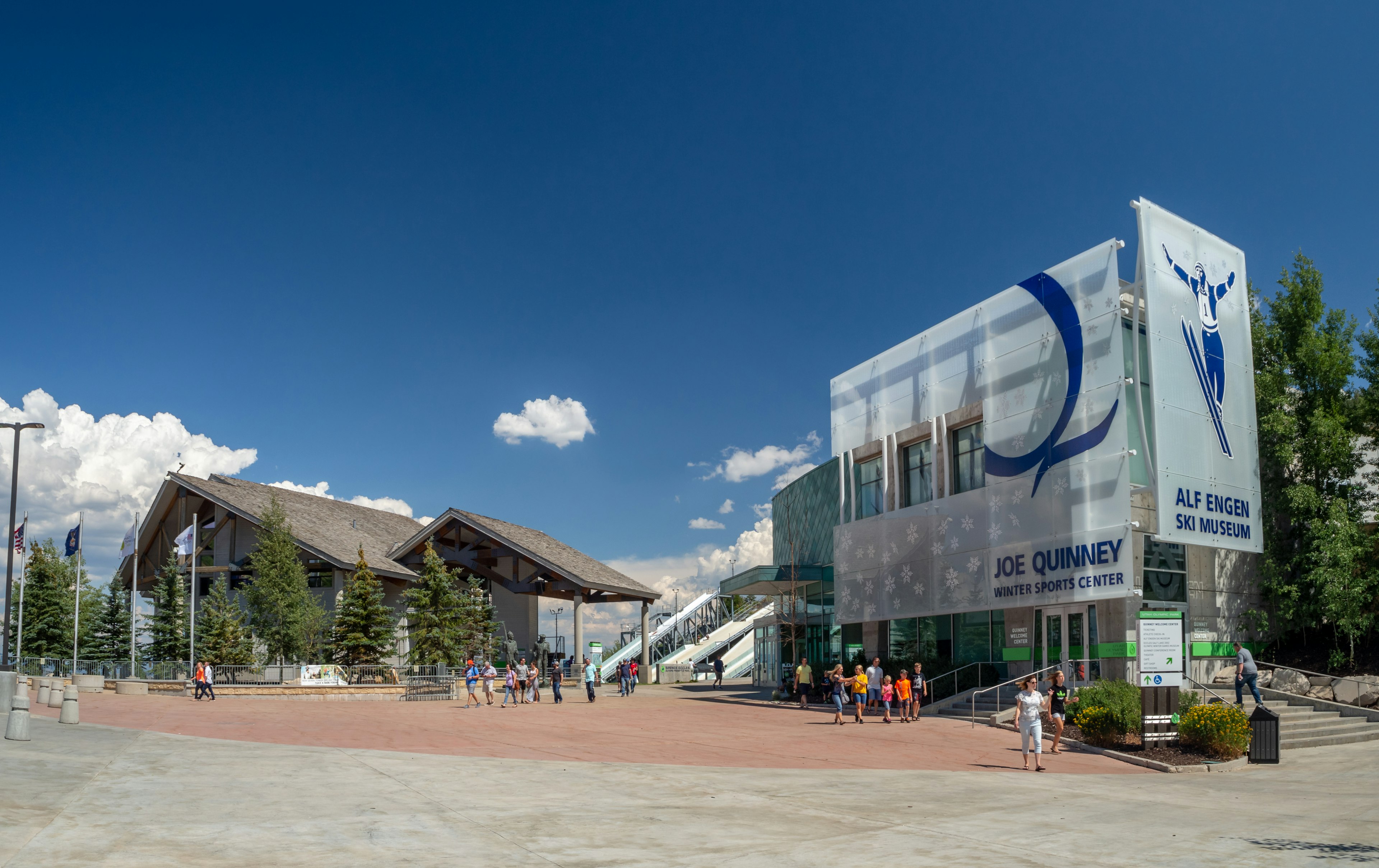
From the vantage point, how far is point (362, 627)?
124ft

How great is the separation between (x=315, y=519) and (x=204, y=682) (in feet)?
52.2

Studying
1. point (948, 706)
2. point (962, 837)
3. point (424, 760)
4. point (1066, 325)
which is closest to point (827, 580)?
point (948, 706)

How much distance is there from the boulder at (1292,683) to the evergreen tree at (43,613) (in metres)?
47.4

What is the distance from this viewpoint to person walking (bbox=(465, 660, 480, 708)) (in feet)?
106

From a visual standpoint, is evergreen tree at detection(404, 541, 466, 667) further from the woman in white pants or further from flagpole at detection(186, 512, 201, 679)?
the woman in white pants

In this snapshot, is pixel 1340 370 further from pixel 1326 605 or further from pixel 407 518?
pixel 407 518

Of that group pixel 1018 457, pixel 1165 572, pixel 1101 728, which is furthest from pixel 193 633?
pixel 1165 572

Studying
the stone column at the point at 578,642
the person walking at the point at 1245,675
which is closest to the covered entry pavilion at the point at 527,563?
the stone column at the point at 578,642

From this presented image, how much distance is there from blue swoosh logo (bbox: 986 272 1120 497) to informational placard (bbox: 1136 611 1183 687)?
262 inches

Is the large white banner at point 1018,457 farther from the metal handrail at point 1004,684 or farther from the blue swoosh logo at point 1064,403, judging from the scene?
the metal handrail at point 1004,684

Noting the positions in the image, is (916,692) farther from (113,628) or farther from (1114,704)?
(113,628)

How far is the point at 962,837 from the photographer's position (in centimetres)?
1080

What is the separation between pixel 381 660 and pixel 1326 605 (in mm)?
30640

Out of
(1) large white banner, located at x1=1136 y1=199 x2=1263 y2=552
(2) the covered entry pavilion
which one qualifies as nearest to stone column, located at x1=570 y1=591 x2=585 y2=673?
(2) the covered entry pavilion
